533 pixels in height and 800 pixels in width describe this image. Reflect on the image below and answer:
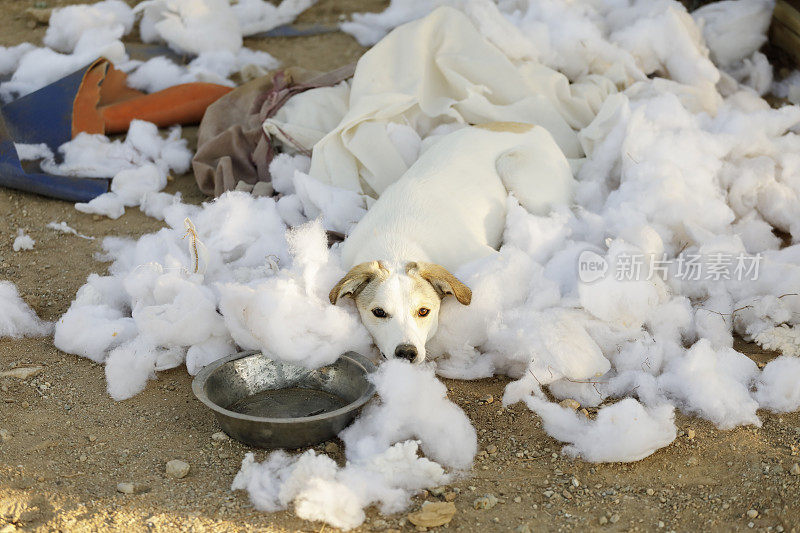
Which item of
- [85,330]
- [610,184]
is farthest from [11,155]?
[610,184]

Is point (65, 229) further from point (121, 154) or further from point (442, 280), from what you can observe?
point (442, 280)

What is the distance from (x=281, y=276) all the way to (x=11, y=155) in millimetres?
2109

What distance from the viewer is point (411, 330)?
298 cm

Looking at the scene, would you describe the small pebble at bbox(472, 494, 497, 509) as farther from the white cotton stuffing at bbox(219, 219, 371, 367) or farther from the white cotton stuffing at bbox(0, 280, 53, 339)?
the white cotton stuffing at bbox(0, 280, 53, 339)

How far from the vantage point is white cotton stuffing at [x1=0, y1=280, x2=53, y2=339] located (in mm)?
3344

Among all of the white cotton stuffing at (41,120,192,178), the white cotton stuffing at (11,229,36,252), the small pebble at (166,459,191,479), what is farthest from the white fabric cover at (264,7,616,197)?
the small pebble at (166,459,191,479)

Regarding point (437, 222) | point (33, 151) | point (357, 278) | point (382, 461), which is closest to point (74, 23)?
point (33, 151)

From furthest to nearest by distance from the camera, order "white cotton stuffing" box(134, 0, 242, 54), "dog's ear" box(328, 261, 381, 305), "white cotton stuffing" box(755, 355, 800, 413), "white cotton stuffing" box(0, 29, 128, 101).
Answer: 1. "white cotton stuffing" box(134, 0, 242, 54)
2. "white cotton stuffing" box(0, 29, 128, 101)
3. "dog's ear" box(328, 261, 381, 305)
4. "white cotton stuffing" box(755, 355, 800, 413)

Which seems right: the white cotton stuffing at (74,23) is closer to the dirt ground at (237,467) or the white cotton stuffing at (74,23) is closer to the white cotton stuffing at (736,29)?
the dirt ground at (237,467)

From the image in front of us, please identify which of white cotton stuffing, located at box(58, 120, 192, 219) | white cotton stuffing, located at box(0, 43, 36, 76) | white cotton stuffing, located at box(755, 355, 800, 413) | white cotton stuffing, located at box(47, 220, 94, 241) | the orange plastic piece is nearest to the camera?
white cotton stuffing, located at box(755, 355, 800, 413)

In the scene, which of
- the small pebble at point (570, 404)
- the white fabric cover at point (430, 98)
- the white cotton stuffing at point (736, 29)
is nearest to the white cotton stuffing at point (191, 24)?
the white fabric cover at point (430, 98)

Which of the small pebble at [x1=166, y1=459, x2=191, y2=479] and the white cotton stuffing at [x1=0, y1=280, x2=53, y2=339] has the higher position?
the small pebble at [x1=166, y1=459, x2=191, y2=479]

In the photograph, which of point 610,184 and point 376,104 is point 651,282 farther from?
point 376,104

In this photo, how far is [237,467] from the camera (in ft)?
8.61
